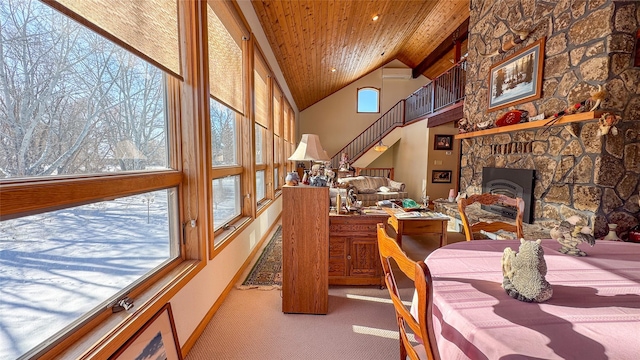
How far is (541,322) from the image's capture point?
731 mm

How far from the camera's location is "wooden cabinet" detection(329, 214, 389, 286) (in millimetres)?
2307

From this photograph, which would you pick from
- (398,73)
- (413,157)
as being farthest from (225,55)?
(398,73)

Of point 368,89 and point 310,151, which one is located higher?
point 368,89

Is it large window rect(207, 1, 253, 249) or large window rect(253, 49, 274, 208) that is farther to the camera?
large window rect(253, 49, 274, 208)

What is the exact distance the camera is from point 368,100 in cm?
1027

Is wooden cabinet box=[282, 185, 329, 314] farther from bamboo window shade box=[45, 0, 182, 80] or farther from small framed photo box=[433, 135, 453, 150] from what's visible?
small framed photo box=[433, 135, 453, 150]

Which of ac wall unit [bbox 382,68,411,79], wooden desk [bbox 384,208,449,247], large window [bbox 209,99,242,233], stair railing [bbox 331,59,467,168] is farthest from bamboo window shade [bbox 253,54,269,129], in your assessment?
ac wall unit [bbox 382,68,411,79]

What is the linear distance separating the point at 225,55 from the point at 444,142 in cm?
622

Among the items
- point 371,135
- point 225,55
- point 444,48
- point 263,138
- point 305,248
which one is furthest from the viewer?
point 371,135

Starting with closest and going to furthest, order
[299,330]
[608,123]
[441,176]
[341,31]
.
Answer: [299,330] → [608,123] → [341,31] → [441,176]

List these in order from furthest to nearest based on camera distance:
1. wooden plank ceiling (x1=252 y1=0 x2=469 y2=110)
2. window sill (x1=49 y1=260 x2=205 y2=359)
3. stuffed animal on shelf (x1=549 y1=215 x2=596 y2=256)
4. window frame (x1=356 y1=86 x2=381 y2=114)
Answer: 1. window frame (x1=356 y1=86 x2=381 y2=114)
2. wooden plank ceiling (x1=252 y1=0 x2=469 y2=110)
3. stuffed animal on shelf (x1=549 y1=215 x2=596 y2=256)
4. window sill (x1=49 y1=260 x2=205 y2=359)

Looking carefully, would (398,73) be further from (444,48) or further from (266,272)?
(266,272)

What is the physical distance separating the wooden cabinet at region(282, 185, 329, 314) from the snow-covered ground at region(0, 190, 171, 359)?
37.0 inches

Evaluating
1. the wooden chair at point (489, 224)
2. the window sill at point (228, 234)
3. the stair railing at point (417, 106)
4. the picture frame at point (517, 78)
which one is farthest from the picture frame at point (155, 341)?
the stair railing at point (417, 106)
